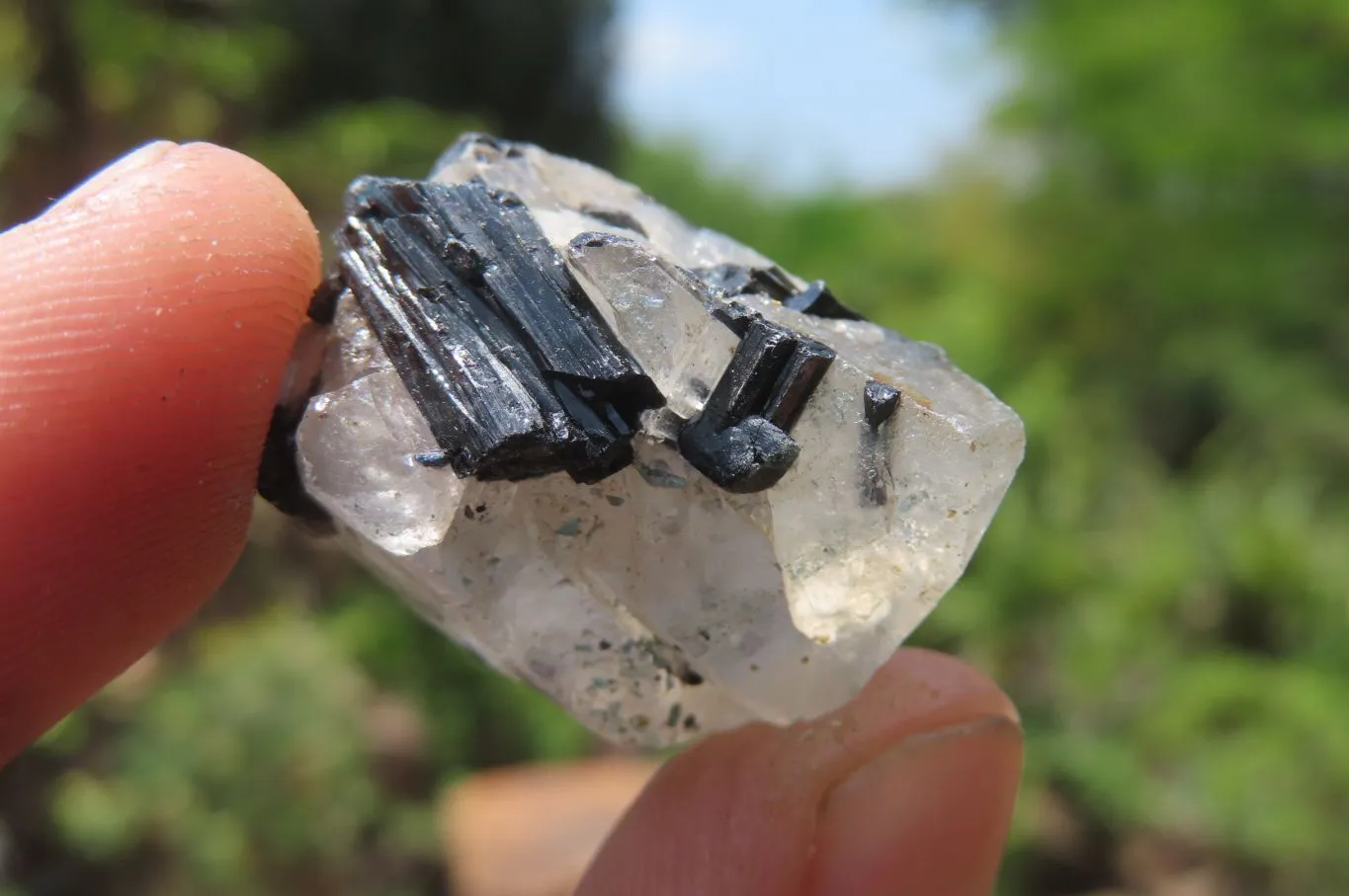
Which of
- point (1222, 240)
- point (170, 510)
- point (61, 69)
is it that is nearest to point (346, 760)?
point (170, 510)

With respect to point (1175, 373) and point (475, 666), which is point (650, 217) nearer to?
point (475, 666)

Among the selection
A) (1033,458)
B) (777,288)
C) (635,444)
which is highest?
(777,288)

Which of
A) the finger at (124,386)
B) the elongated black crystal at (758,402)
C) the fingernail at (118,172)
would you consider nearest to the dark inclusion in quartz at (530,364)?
the elongated black crystal at (758,402)

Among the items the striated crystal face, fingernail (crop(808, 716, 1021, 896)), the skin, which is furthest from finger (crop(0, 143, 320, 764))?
fingernail (crop(808, 716, 1021, 896))

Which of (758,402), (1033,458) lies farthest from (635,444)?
(1033,458)

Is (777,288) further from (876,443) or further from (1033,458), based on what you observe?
(1033,458)

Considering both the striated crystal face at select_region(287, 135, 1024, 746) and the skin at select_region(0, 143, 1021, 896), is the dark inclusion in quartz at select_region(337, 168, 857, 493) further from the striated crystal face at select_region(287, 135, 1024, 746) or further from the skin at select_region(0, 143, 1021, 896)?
the skin at select_region(0, 143, 1021, 896)
